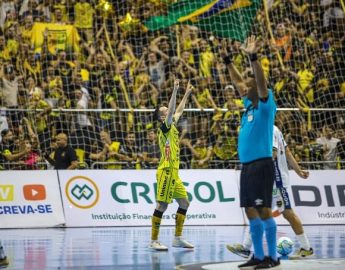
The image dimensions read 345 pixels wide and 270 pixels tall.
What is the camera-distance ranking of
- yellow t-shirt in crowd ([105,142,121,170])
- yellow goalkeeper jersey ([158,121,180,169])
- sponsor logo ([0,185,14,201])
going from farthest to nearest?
yellow t-shirt in crowd ([105,142,121,170]), sponsor logo ([0,185,14,201]), yellow goalkeeper jersey ([158,121,180,169])

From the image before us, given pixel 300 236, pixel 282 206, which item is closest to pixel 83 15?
pixel 282 206

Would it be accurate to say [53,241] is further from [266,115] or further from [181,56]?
[181,56]

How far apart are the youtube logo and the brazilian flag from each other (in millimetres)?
8237

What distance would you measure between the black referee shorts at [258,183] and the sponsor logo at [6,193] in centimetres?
1245

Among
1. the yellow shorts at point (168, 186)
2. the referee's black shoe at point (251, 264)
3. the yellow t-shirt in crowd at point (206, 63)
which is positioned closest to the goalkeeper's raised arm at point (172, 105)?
the yellow shorts at point (168, 186)

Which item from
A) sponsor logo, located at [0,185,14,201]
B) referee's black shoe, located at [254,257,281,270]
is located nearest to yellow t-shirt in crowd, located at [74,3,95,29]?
sponsor logo, located at [0,185,14,201]

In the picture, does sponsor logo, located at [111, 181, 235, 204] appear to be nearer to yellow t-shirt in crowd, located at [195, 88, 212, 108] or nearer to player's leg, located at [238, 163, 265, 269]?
yellow t-shirt in crowd, located at [195, 88, 212, 108]

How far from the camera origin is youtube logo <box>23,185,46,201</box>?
24.0 m

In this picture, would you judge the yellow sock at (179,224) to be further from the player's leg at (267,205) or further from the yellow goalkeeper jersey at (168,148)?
the player's leg at (267,205)

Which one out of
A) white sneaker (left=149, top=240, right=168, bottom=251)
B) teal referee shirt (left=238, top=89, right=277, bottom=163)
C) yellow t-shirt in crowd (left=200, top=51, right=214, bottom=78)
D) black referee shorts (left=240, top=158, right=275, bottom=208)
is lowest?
white sneaker (left=149, top=240, right=168, bottom=251)

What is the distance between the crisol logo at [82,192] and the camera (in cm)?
2431

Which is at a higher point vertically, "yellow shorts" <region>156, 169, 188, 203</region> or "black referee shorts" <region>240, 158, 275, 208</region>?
"black referee shorts" <region>240, 158, 275, 208</region>

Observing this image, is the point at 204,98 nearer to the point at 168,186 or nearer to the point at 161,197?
the point at 168,186

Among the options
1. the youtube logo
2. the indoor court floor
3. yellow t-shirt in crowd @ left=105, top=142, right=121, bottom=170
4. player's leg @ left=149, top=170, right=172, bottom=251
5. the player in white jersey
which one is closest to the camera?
the indoor court floor
